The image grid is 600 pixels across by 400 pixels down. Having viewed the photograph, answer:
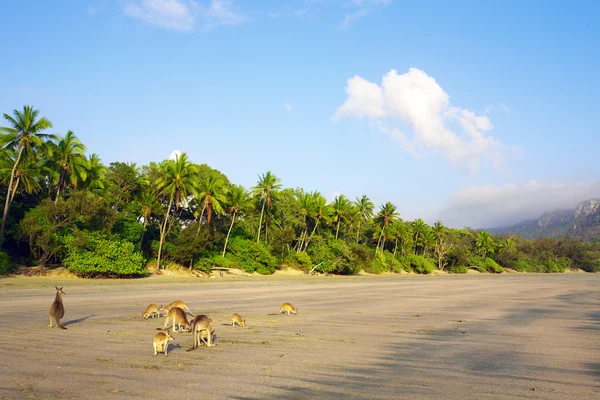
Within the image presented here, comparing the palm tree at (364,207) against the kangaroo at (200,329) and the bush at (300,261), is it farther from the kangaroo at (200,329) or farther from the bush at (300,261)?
the kangaroo at (200,329)

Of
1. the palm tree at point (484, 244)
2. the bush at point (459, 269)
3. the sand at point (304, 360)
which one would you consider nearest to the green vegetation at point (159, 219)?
the bush at point (459, 269)

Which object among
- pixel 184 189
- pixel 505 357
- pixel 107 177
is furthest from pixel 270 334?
pixel 107 177

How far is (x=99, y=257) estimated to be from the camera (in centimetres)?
3766

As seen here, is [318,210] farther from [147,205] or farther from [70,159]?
[70,159]

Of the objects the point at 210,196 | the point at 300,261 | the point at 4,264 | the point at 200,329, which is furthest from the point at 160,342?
the point at 300,261

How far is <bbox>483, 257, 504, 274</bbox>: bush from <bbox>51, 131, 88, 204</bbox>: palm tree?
3549 inches

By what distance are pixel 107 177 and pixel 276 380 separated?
5054 centimetres

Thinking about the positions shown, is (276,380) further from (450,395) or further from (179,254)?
(179,254)

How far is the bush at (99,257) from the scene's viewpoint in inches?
1453

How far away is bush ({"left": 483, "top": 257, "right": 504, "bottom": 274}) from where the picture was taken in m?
105

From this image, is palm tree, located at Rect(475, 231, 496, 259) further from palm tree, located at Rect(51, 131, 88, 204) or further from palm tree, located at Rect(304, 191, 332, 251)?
palm tree, located at Rect(51, 131, 88, 204)

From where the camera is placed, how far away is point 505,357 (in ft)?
29.8

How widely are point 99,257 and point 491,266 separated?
92148 mm

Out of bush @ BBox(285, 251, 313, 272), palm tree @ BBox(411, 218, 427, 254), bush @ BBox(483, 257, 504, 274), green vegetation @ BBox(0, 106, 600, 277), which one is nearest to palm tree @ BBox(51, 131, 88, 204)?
green vegetation @ BBox(0, 106, 600, 277)
